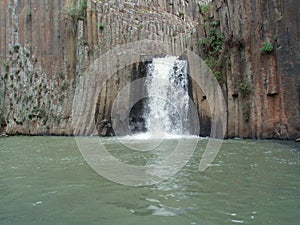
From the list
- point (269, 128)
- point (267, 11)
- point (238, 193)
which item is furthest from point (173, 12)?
point (238, 193)

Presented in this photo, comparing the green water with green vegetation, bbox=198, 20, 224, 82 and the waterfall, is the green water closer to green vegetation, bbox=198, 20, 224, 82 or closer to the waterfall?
green vegetation, bbox=198, 20, 224, 82

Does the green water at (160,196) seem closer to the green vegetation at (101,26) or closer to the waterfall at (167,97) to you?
the waterfall at (167,97)

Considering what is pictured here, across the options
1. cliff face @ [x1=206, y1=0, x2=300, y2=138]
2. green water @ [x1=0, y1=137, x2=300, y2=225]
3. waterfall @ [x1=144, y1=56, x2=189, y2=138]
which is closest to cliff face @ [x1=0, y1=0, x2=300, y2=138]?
cliff face @ [x1=206, y1=0, x2=300, y2=138]

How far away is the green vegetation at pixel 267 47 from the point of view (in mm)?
18250

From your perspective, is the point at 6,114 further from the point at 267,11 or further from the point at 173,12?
the point at 267,11

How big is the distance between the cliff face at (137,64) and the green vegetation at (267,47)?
0.13 meters

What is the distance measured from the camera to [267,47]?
60.0ft

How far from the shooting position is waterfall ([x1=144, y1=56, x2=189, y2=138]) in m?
23.6

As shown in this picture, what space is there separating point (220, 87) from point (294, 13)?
631 centimetres

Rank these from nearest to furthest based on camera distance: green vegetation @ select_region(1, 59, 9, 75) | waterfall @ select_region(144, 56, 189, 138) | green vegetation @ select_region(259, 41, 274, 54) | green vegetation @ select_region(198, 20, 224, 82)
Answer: green vegetation @ select_region(259, 41, 274, 54) → green vegetation @ select_region(198, 20, 224, 82) → waterfall @ select_region(144, 56, 189, 138) → green vegetation @ select_region(1, 59, 9, 75)

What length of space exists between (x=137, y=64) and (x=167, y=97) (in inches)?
152

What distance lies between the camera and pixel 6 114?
32.7 m

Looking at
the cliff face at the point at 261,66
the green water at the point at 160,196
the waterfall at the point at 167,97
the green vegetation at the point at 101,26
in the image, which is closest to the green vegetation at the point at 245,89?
the cliff face at the point at 261,66

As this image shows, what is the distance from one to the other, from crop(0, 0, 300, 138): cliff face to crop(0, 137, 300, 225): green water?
344 inches
